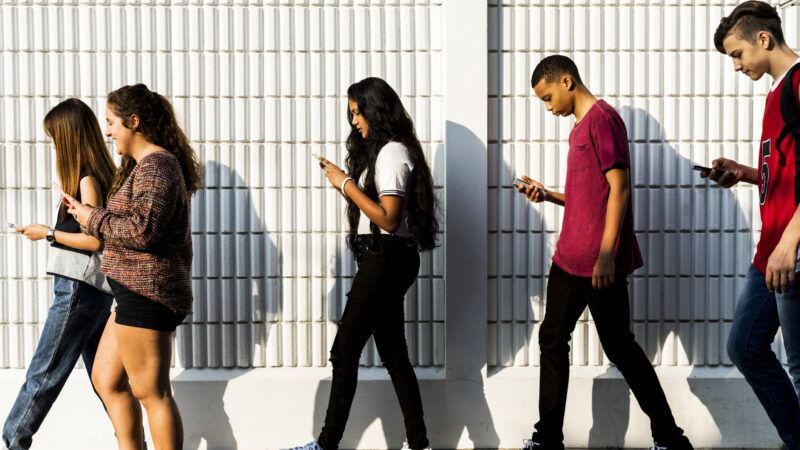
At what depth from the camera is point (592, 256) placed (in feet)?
13.0

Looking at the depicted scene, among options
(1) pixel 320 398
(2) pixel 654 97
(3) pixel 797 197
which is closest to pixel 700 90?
(2) pixel 654 97

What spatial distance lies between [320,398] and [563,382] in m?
1.35

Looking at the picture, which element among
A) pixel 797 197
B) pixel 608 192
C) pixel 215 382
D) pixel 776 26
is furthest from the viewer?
pixel 215 382

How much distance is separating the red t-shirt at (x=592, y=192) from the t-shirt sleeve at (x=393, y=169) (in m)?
0.76

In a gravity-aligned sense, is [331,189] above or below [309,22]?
below

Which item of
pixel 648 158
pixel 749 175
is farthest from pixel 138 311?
pixel 648 158

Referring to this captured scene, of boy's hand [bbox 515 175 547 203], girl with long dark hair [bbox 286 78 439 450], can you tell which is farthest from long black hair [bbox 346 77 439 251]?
boy's hand [bbox 515 175 547 203]

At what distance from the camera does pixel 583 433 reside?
473 cm

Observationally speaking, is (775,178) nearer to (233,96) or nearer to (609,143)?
(609,143)

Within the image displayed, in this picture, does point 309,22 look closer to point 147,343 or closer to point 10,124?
point 10,124

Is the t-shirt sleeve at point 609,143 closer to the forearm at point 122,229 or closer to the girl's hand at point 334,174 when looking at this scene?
the girl's hand at point 334,174

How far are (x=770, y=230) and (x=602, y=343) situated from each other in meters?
0.97

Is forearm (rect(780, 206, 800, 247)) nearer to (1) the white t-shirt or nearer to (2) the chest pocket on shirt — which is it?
(2) the chest pocket on shirt

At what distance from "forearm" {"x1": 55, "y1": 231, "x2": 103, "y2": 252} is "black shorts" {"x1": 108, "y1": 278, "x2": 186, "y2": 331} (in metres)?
0.31
